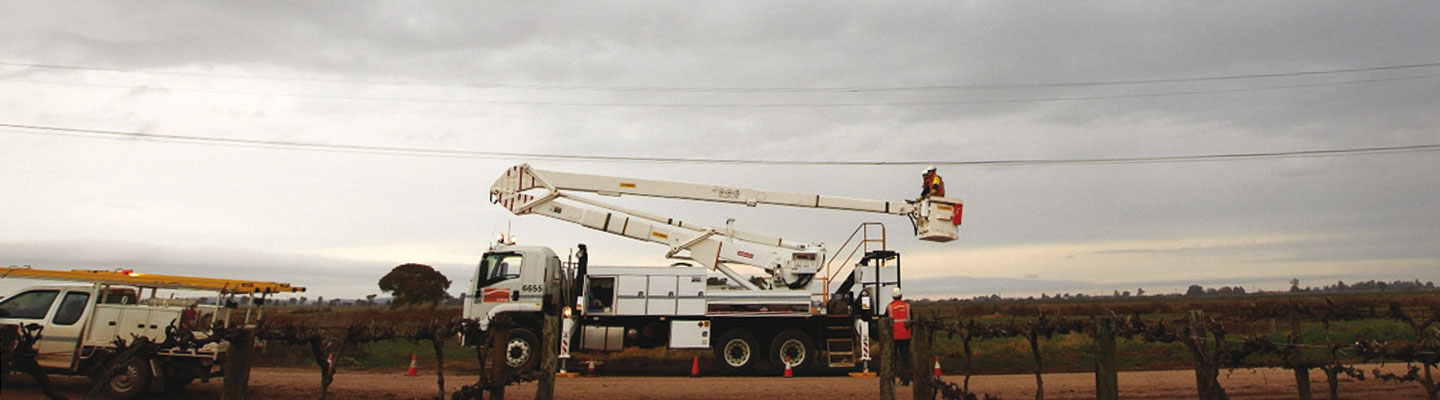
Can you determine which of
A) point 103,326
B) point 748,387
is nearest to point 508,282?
point 748,387

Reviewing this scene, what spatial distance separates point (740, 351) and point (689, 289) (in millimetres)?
1776

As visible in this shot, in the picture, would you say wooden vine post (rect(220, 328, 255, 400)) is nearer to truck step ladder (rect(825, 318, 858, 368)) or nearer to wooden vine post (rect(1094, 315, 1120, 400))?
wooden vine post (rect(1094, 315, 1120, 400))

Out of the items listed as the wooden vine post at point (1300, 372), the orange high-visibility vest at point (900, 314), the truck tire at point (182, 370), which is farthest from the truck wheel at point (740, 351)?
the wooden vine post at point (1300, 372)

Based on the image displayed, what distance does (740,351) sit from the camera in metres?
17.9

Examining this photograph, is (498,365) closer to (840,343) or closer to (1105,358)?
(1105,358)

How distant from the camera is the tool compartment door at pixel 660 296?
17781mm

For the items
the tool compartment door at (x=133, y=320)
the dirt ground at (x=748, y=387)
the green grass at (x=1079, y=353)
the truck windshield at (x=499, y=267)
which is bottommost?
the dirt ground at (x=748, y=387)

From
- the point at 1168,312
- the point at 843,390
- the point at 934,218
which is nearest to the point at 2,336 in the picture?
the point at 843,390

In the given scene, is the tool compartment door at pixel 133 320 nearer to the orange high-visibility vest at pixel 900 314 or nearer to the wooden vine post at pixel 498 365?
the wooden vine post at pixel 498 365

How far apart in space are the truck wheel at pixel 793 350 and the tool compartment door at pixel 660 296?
2.42 metres

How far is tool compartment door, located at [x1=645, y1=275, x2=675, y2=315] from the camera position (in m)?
17.8

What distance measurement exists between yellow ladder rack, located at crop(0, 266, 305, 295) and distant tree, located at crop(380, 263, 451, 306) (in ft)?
138

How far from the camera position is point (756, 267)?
60.1ft

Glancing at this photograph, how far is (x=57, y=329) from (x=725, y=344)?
38.0 ft
